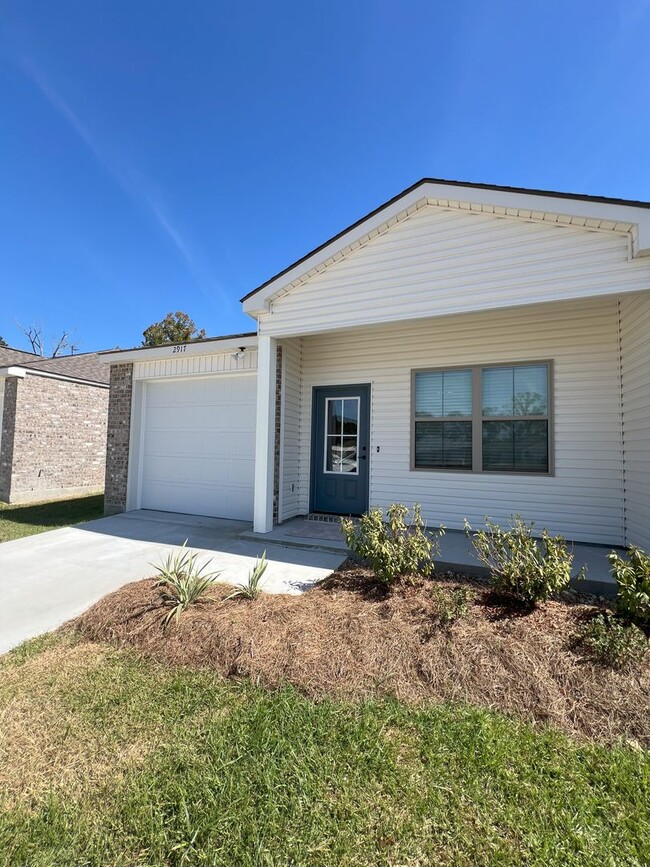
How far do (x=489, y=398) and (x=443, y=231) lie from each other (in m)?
2.55

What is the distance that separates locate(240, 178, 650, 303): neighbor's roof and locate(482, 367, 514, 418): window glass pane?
2.33 m

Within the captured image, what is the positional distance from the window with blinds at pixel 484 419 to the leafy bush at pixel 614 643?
328cm

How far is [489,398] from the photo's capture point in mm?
5977

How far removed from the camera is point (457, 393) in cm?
620

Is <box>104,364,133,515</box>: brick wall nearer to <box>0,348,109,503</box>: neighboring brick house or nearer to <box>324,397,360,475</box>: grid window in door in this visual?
<box>0,348,109,503</box>: neighboring brick house

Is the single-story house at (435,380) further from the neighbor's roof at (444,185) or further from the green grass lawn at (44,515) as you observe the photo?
the green grass lawn at (44,515)

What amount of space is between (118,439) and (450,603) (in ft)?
24.5

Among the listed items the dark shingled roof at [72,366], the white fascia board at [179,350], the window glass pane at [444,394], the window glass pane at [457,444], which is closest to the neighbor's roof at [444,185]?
the white fascia board at [179,350]

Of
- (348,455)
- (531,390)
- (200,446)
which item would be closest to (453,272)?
(531,390)

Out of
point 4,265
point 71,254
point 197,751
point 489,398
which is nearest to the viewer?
point 197,751

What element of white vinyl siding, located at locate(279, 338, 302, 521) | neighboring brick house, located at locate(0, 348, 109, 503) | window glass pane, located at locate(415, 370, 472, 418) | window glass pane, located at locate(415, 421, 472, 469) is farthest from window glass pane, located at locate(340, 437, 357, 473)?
neighboring brick house, located at locate(0, 348, 109, 503)

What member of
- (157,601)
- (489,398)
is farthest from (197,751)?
Result: (489,398)

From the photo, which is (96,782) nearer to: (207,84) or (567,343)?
(567,343)

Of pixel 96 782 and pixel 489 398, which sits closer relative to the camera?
pixel 96 782
